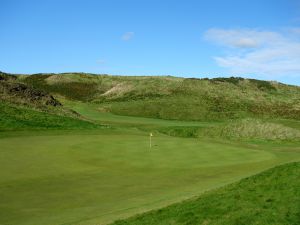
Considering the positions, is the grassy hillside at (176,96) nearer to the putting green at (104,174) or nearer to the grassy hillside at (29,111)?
the grassy hillside at (29,111)

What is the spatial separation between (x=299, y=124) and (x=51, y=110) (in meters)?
31.6

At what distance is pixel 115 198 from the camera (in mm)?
15547

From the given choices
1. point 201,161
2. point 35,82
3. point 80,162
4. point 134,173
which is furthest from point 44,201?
point 35,82

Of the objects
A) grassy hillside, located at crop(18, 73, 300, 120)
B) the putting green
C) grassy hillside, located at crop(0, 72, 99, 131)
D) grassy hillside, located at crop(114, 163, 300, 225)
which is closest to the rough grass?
grassy hillside, located at crop(0, 72, 99, 131)

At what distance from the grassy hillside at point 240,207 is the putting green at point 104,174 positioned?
110 centimetres

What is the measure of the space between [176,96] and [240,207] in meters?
73.6

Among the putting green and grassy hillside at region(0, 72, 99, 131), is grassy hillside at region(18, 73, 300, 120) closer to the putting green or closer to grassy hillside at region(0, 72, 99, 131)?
grassy hillside at region(0, 72, 99, 131)

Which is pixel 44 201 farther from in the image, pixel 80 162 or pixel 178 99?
pixel 178 99

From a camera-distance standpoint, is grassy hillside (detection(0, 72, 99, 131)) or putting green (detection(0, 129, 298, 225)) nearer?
putting green (detection(0, 129, 298, 225))

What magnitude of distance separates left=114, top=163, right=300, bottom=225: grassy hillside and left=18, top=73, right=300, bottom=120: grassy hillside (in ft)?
183

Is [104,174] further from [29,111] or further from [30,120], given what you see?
[29,111]

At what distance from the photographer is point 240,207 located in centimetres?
1348

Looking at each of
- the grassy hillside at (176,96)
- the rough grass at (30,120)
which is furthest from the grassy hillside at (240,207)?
the grassy hillside at (176,96)

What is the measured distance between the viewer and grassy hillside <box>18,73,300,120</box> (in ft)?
251
